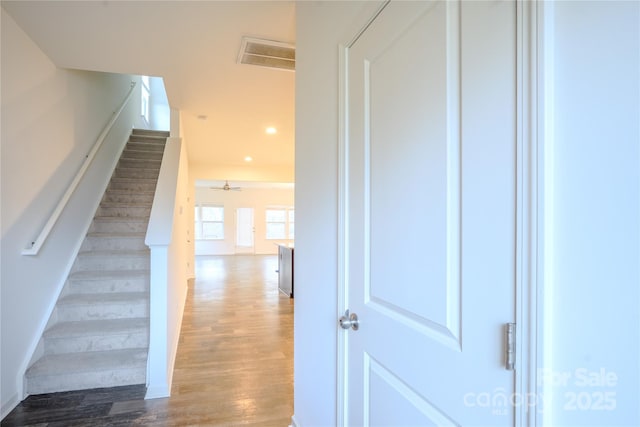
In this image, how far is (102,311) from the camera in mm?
3025

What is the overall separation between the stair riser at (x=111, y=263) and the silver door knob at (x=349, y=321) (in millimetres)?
2850

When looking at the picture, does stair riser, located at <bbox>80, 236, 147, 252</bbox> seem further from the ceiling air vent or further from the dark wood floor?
the ceiling air vent

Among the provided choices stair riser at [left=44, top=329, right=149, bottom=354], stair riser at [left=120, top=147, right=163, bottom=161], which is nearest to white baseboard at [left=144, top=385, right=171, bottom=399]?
stair riser at [left=44, top=329, right=149, bottom=354]

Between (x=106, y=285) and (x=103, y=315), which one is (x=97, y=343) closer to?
(x=103, y=315)

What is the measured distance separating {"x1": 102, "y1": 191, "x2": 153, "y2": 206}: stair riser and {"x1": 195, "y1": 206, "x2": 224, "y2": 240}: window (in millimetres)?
7912

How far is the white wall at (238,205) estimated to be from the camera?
12.3m

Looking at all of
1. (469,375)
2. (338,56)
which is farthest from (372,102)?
(469,375)

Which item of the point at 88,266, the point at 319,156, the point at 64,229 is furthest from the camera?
the point at 88,266

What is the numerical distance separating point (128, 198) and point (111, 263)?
1294 mm

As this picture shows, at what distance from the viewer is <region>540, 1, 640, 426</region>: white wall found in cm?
53

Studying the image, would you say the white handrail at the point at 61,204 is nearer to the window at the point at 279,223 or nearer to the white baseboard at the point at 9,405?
the white baseboard at the point at 9,405

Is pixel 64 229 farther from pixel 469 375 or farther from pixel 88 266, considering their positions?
pixel 469 375

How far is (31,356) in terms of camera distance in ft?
8.25

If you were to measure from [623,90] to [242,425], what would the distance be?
2429 millimetres
